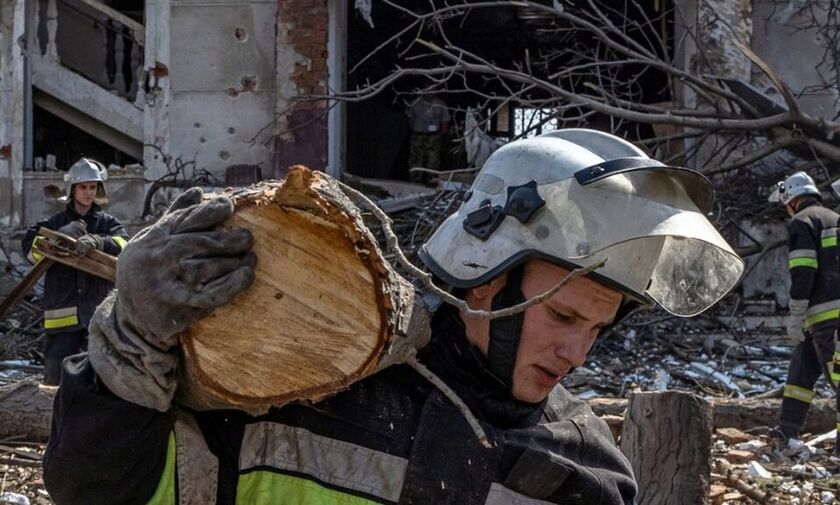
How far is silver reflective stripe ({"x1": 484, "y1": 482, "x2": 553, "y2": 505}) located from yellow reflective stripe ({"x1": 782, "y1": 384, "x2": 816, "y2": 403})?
5.42 m

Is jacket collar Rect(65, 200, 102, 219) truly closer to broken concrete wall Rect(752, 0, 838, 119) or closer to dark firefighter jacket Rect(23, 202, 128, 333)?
dark firefighter jacket Rect(23, 202, 128, 333)

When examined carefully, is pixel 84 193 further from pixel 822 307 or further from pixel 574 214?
pixel 574 214

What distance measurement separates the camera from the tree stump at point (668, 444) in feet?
13.1

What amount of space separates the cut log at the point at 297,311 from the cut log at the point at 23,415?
441cm

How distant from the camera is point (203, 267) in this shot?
4.78ft

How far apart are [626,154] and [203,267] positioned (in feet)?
3.47

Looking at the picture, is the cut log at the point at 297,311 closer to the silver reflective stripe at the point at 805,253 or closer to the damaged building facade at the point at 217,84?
the silver reflective stripe at the point at 805,253

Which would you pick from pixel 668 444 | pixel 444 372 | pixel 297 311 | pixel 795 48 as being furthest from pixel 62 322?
pixel 795 48

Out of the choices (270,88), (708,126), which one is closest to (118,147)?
(270,88)

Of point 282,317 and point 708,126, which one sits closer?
point 282,317

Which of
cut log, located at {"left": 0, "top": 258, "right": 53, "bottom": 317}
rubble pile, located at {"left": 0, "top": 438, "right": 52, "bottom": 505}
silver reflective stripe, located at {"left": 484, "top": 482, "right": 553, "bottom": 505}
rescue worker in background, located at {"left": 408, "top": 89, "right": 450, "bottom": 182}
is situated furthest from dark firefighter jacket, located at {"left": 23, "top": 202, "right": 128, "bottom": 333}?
rescue worker in background, located at {"left": 408, "top": 89, "right": 450, "bottom": 182}

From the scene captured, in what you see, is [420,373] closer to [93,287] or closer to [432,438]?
[432,438]

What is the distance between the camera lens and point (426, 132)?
13.9 metres

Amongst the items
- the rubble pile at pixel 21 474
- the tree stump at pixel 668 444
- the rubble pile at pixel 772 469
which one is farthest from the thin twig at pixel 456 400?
the rubble pile at pixel 772 469
